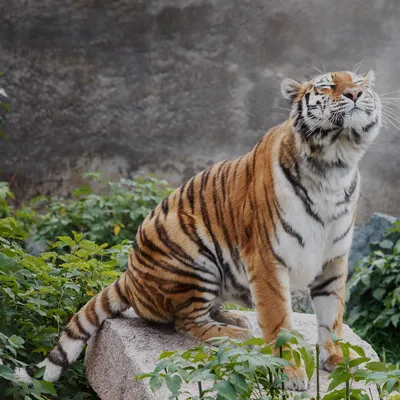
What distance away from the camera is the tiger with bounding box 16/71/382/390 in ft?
10.9

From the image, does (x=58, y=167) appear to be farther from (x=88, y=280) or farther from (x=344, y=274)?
(x=344, y=274)

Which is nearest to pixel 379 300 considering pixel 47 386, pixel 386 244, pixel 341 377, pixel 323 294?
pixel 386 244

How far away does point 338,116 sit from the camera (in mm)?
3234

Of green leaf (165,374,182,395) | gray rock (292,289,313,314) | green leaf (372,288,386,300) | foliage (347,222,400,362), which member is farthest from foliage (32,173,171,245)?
green leaf (165,374,182,395)

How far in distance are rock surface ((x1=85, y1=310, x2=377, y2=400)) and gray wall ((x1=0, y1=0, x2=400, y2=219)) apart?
154 inches

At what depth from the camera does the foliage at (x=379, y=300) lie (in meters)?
5.36

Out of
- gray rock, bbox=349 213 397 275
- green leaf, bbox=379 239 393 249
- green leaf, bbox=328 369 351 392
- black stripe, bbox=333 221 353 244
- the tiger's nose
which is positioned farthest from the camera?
gray rock, bbox=349 213 397 275

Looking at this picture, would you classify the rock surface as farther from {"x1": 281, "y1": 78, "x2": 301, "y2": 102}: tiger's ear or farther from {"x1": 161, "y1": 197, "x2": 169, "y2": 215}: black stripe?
{"x1": 281, "y1": 78, "x2": 301, "y2": 102}: tiger's ear

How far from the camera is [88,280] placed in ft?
14.0

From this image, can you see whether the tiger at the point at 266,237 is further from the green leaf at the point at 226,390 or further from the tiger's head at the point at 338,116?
the green leaf at the point at 226,390

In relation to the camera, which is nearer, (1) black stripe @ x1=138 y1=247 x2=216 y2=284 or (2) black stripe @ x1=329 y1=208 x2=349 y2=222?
(2) black stripe @ x1=329 y1=208 x2=349 y2=222

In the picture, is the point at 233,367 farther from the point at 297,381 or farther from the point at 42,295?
the point at 42,295

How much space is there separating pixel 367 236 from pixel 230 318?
2456mm

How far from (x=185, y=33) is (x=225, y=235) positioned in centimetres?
455
